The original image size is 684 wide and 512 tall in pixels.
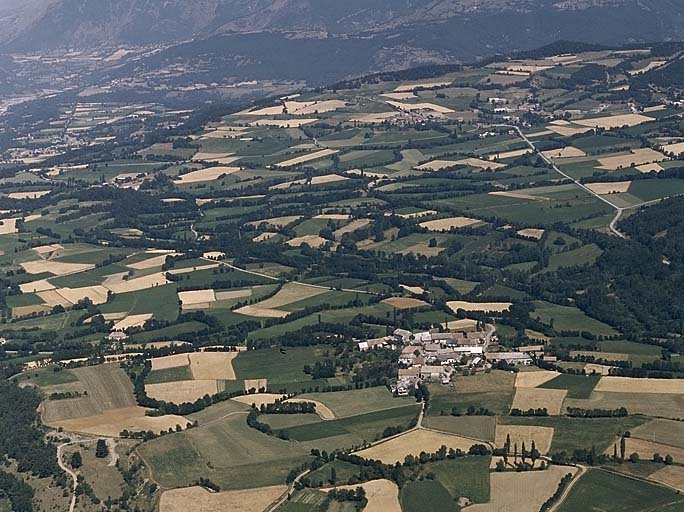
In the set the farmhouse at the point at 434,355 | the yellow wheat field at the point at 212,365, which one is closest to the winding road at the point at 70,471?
the yellow wheat field at the point at 212,365

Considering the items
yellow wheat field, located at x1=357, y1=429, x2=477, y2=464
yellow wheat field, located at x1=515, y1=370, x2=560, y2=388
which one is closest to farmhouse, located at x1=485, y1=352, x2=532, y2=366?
yellow wheat field, located at x1=515, y1=370, x2=560, y2=388

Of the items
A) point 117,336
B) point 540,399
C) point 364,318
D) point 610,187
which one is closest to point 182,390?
point 117,336

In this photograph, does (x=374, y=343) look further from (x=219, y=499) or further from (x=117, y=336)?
(x=219, y=499)

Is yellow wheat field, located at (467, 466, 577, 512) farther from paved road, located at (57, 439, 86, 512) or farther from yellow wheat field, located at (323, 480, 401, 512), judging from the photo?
paved road, located at (57, 439, 86, 512)

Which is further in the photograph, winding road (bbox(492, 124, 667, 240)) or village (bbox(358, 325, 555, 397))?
winding road (bbox(492, 124, 667, 240))

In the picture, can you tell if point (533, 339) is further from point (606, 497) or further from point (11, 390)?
point (11, 390)

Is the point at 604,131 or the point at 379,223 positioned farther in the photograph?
the point at 604,131

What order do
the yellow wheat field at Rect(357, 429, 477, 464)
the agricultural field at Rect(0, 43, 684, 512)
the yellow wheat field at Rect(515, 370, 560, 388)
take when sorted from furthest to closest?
the yellow wheat field at Rect(515, 370, 560, 388) → the yellow wheat field at Rect(357, 429, 477, 464) → the agricultural field at Rect(0, 43, 684, 512)

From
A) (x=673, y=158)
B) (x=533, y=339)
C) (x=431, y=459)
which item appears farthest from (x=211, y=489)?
(x=673, y=158)

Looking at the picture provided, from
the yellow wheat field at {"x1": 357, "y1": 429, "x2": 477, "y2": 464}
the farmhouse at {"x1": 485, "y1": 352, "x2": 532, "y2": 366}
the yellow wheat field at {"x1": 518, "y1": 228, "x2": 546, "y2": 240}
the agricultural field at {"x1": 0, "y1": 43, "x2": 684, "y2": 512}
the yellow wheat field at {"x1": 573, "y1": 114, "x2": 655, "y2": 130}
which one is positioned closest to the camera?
the agricultural field at {"x1": 0, "y1": 43, "x2": 684, "y2": 512}
